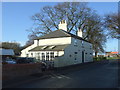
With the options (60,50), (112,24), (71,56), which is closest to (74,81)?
(60,50)

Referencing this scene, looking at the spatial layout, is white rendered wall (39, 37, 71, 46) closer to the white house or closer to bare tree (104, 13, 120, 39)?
the white house

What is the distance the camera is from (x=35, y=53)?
27953mm

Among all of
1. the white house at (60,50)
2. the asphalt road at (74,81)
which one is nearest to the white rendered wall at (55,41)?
the white house at (60,50)

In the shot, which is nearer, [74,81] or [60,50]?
[74,81]

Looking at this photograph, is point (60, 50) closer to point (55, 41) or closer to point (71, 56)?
point (71, 56)

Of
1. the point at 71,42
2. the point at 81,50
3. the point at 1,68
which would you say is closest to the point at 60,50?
the point at 71,42

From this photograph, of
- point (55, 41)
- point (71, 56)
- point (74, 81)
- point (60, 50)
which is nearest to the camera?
point (74, 81)

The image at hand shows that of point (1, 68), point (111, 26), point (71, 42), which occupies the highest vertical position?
point (111, 26)

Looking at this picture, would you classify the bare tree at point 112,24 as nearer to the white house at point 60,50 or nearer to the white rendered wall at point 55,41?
the white house at point 60,50

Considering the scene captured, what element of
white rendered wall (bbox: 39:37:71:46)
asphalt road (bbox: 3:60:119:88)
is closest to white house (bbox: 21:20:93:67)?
white rendered wall (bbox: 39:37:71:46)

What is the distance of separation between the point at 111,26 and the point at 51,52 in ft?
64.2

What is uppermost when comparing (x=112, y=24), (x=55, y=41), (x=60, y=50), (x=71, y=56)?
(x=112, y=24)

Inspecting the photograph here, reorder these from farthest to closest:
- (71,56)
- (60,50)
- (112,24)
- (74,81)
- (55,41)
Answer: (112,24)
(55,41)
(71,56)
(60,50)
(74,81)

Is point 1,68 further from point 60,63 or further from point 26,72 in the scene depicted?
point 60,63
